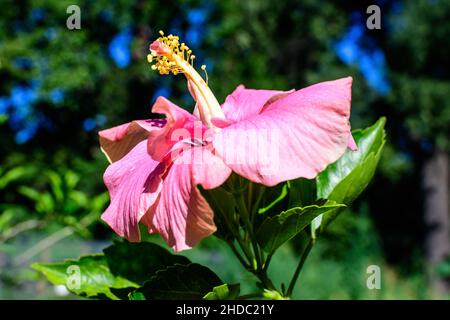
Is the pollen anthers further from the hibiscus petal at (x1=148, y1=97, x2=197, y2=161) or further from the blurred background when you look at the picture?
the blurred background

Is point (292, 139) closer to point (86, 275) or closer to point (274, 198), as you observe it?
point (274, 198)

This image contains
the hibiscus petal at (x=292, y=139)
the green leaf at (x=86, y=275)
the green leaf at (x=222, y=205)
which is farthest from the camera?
the green leaf at (x=86, y=275)

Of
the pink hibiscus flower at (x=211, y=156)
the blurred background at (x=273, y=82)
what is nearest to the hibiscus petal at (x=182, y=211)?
the pink hibiscus flower at (x=211, y=156)

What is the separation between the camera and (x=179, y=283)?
0.70m

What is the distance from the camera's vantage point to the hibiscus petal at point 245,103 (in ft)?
2.26

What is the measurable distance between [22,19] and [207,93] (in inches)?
272

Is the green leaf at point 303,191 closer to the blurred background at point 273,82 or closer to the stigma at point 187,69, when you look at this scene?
the stigma at point 187,69

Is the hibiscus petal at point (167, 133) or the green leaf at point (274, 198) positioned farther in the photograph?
the green leaf at point (274, 198)

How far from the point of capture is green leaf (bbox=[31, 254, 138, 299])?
76cm

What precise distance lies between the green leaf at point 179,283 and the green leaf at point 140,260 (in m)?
0.08

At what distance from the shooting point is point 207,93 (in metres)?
0.70

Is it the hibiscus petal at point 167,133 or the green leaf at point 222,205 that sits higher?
the hibiscus petal at point 167,133

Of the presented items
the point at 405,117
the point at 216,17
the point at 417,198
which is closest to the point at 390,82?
the point at 405,117
